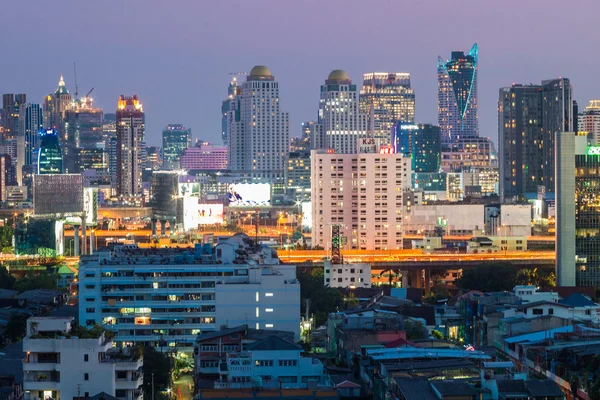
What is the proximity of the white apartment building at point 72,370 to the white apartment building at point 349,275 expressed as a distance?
6830cm

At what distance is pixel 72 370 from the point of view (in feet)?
191

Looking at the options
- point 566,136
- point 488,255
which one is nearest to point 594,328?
point 566,136

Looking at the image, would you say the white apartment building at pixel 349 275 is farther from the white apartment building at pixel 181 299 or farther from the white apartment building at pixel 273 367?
the white apartment building at pixel 273 367

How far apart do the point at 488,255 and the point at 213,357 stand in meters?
85.5

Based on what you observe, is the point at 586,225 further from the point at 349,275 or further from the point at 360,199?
the point at 360,199

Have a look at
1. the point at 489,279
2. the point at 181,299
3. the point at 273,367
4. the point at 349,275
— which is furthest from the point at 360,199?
the point at 273,367

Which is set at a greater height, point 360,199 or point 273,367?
point 360,199

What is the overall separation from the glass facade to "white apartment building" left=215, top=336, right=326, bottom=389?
5355 cm

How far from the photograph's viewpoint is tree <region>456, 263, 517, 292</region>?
4759 inches

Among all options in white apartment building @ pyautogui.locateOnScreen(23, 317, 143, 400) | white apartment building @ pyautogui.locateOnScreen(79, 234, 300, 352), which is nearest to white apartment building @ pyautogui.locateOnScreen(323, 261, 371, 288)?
white apartment building @ pyautogui.locateOnScreen(79, 234, 300, 352)

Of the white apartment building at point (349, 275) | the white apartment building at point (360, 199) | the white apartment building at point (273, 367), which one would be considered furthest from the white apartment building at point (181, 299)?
the white apartment building at point (360, 199)

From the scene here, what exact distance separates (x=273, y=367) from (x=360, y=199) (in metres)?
107

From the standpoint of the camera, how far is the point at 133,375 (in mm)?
58625

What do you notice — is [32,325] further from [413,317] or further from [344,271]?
[344,271]
